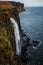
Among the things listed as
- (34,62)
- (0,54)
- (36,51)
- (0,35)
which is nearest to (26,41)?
(36,51)

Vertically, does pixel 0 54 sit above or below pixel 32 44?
above

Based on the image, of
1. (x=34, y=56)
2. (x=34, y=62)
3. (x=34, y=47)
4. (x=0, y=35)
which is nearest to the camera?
(x=0, y=35)

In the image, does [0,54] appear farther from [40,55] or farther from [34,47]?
[34,47]

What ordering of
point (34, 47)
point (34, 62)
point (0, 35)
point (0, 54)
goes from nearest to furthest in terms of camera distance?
point (0, 54), point (0, 35), point (34, 62), point (34, 47)

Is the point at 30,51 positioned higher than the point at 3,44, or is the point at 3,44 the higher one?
the point at 3,44

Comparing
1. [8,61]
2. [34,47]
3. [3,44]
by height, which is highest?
[3,44]

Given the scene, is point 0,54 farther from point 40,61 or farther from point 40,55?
point 40,55

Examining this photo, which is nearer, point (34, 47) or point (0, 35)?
point (0, 35)

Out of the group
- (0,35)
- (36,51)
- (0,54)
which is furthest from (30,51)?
(0,54)

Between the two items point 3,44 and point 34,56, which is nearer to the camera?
point 3,44
